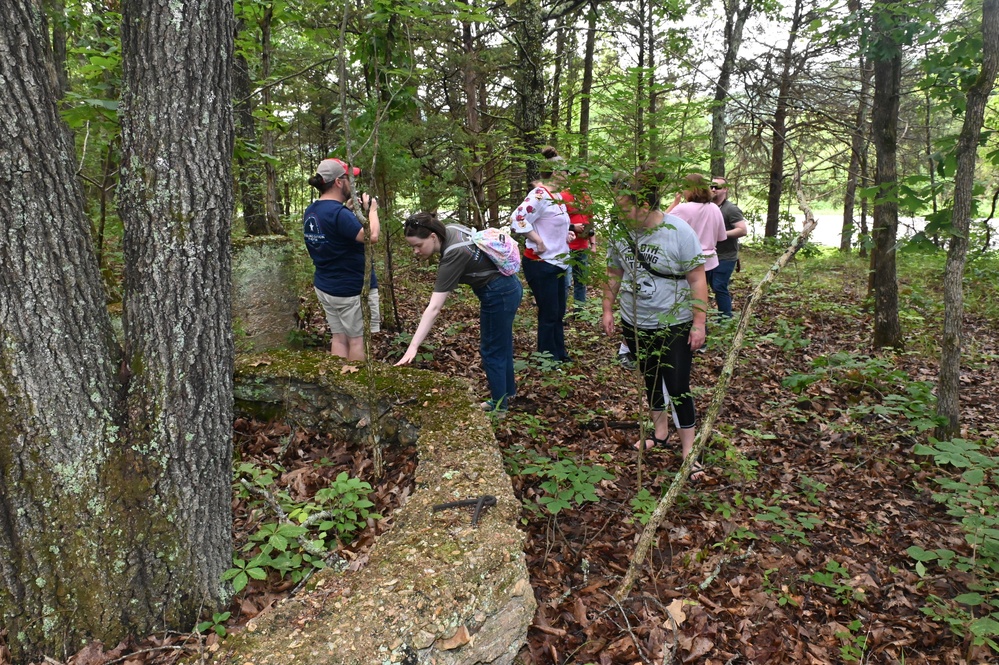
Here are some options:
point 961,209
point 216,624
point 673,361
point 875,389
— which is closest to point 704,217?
point 961,209

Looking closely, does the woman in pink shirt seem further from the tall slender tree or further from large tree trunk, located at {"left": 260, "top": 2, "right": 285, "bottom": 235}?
large tree trunk, located at {"left": 260, "top": 2, "right": 285, "bottom": 235}

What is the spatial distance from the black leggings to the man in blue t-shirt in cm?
207

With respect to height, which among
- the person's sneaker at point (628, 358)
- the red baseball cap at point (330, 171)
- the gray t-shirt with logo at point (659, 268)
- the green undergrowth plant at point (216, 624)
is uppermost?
the red baseball cap at point (330, 171)

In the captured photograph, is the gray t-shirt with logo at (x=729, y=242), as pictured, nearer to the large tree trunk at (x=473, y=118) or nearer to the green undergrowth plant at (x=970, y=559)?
the large tree trunk at (x=473, y=118)

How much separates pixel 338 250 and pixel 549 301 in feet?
6.66

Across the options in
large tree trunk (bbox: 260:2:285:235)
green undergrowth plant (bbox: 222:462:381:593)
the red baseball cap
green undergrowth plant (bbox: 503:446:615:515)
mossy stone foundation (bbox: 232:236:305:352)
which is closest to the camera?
green undergrowth plant (bbox: 222:462:381:593)

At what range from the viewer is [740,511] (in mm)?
3811

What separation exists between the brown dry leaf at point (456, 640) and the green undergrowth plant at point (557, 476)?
3.49 ft

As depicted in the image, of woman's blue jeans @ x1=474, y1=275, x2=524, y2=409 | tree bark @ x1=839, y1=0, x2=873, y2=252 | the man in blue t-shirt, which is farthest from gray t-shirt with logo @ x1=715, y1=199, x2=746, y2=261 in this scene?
the man in blue t-shirt

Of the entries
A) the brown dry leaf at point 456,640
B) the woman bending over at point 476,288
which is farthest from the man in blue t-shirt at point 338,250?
the brown dry leaf at point 456,640

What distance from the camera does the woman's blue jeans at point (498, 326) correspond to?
4258 millimetres

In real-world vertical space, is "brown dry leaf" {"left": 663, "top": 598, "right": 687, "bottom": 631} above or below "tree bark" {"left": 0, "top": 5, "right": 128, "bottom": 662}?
below

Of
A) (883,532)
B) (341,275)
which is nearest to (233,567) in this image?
(341,275)

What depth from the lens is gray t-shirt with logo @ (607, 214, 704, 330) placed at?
3.53 metres
